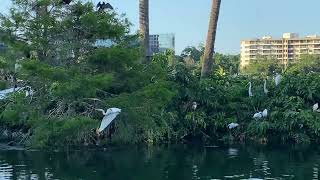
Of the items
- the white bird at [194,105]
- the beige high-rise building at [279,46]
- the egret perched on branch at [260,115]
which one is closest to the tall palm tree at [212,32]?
the white bird at [194,105]

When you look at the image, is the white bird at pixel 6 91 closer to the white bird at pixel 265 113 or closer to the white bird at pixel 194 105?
the white bird at pixel 194 105

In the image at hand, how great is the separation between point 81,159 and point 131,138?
296cm

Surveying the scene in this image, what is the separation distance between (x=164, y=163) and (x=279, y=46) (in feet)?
327

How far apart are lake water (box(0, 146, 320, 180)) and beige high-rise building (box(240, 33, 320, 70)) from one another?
9139cm

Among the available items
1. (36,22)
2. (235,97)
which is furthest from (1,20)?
(235,97)

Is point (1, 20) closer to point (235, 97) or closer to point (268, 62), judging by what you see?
point (235, 97)

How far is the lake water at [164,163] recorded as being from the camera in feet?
47.1

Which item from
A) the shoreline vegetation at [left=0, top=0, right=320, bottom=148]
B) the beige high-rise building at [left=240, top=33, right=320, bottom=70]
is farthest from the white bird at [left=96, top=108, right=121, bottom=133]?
the beige high-rise building at [left=240, top=33, right=320, bottom=70]

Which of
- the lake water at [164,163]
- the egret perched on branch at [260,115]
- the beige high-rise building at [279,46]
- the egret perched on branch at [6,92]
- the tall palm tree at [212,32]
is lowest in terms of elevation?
the lake water at [164,163]

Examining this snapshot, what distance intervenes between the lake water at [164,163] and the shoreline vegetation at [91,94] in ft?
2.65

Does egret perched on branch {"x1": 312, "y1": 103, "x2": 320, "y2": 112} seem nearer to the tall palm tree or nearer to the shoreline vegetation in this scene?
the shoreline vegetation

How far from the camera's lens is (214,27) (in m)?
25.4

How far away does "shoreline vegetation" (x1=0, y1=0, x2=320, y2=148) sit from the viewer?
17.6 meters

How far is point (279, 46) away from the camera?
11325 cm
